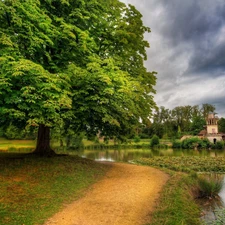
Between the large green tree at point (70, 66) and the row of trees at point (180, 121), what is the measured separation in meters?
57.2

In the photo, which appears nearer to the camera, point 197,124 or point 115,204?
point 115,204

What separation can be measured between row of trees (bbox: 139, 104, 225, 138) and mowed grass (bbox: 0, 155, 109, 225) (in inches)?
2316

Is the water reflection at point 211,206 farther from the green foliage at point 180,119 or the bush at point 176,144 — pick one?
the green foliage at point 180,119

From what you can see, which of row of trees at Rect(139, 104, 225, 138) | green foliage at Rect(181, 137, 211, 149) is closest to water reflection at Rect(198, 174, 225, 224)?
green foliage at Rect(181, 137, 211, 149)

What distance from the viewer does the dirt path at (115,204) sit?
605cm

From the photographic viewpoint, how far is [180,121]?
7538 centimetres

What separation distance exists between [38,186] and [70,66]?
481 centimetres

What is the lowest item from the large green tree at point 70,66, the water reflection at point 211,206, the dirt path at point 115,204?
the water reflection at point 211,206

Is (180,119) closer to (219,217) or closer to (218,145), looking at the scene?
(218,145)

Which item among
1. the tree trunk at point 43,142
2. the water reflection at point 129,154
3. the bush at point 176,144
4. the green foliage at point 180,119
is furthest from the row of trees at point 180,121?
the tree trunk at point 43,142

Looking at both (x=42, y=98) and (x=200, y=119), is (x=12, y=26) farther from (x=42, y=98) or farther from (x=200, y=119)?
(x=200, y=119)

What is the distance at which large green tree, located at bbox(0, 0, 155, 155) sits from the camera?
769 centimetres

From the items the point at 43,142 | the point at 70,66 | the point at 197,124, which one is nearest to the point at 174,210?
the point at 70,66

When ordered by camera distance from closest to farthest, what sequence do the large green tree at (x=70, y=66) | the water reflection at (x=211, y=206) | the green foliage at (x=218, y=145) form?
1. the water reflection at (x=211, y=206)
2. the large green tree at (x=70, y=66)
3. the green foliage at (x=218, y=145)
